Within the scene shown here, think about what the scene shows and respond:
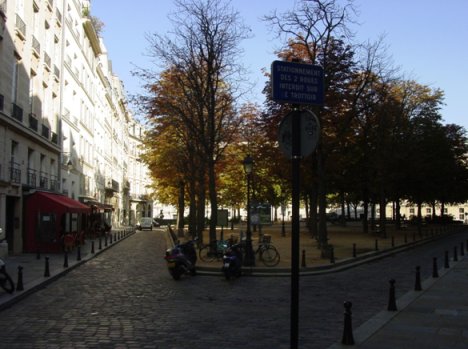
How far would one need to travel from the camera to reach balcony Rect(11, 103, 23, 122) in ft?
81.8

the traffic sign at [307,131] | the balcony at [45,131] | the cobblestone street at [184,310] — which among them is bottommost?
the cobblestone street at [184,310]

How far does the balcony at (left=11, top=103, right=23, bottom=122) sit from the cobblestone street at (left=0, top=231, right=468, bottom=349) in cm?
953

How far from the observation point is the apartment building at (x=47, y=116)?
79.8 feet

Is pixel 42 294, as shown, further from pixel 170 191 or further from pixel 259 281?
pixel 170 191

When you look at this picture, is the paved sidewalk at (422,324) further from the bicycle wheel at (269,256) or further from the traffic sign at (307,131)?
the bicycle wheel at (269,256)

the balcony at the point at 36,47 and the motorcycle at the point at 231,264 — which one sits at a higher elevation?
the balcony at the point at 36,47

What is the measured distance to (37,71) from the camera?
29.1 metres

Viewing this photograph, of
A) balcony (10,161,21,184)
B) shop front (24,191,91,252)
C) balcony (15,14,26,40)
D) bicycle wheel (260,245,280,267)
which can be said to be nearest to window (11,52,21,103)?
balcony (15,14,26,40)

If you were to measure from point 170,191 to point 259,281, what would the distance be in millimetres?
38529

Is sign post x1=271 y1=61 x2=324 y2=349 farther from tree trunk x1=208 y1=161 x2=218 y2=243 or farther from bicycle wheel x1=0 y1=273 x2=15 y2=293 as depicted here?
tree trunk x1=208 y1=161 x2=218 y2=243

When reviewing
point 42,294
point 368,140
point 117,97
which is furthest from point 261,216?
point 117,97

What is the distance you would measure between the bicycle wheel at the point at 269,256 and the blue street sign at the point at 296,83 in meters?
13.7

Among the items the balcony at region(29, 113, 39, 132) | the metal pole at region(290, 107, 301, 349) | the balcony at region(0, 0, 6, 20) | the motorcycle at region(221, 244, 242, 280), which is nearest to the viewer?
the metal pole at region(290, 107, 301, 349)

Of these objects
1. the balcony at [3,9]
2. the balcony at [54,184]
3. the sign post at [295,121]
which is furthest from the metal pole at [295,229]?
the balcony at [54,184]
